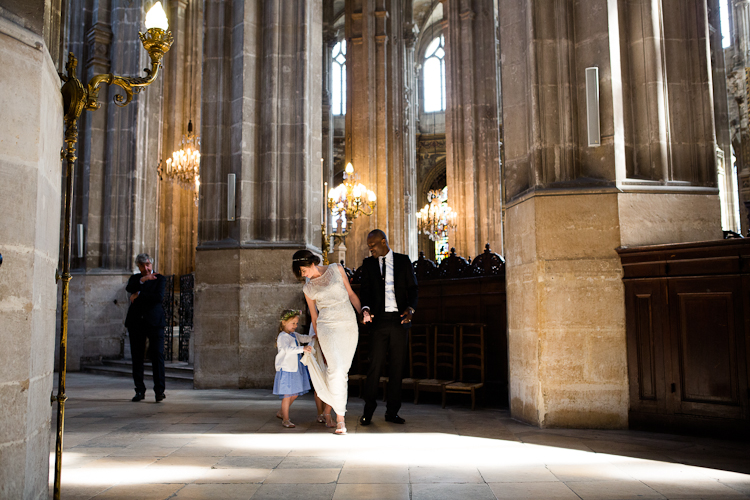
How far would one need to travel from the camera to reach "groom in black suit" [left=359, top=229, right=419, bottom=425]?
5895 millimetres

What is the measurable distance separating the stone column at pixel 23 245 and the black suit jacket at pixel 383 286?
3376 mm

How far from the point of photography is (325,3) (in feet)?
86.5

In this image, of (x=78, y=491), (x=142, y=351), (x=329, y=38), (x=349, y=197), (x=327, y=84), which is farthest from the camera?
(x=329, y=38)

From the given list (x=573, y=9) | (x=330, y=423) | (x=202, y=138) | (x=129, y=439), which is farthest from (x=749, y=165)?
(x=129, y=439)

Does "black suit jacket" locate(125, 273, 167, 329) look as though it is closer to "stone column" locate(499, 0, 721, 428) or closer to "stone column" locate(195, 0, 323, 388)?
"stone column" locate(195, 0, 323, 388)

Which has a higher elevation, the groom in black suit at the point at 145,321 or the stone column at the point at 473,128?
the stone column at the point at 473,128

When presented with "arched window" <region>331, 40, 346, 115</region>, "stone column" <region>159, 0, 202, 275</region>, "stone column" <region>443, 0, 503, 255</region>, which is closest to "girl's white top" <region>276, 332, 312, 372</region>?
"stone column" <region>159, 0, 202, 275</region>

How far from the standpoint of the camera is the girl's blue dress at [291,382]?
5.64 metres

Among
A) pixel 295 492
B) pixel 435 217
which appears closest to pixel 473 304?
pixel 295 492

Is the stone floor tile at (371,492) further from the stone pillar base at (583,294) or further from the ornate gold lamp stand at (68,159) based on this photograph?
the stone pillar base at (583,294)

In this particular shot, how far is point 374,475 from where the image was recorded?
12.6 feet

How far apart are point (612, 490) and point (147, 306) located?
603 centimetres

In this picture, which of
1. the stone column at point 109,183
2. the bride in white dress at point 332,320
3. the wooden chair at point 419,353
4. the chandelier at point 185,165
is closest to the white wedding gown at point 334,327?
the bride in white dress at point 332,320

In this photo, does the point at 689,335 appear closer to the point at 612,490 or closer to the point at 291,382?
the point at 612,490
